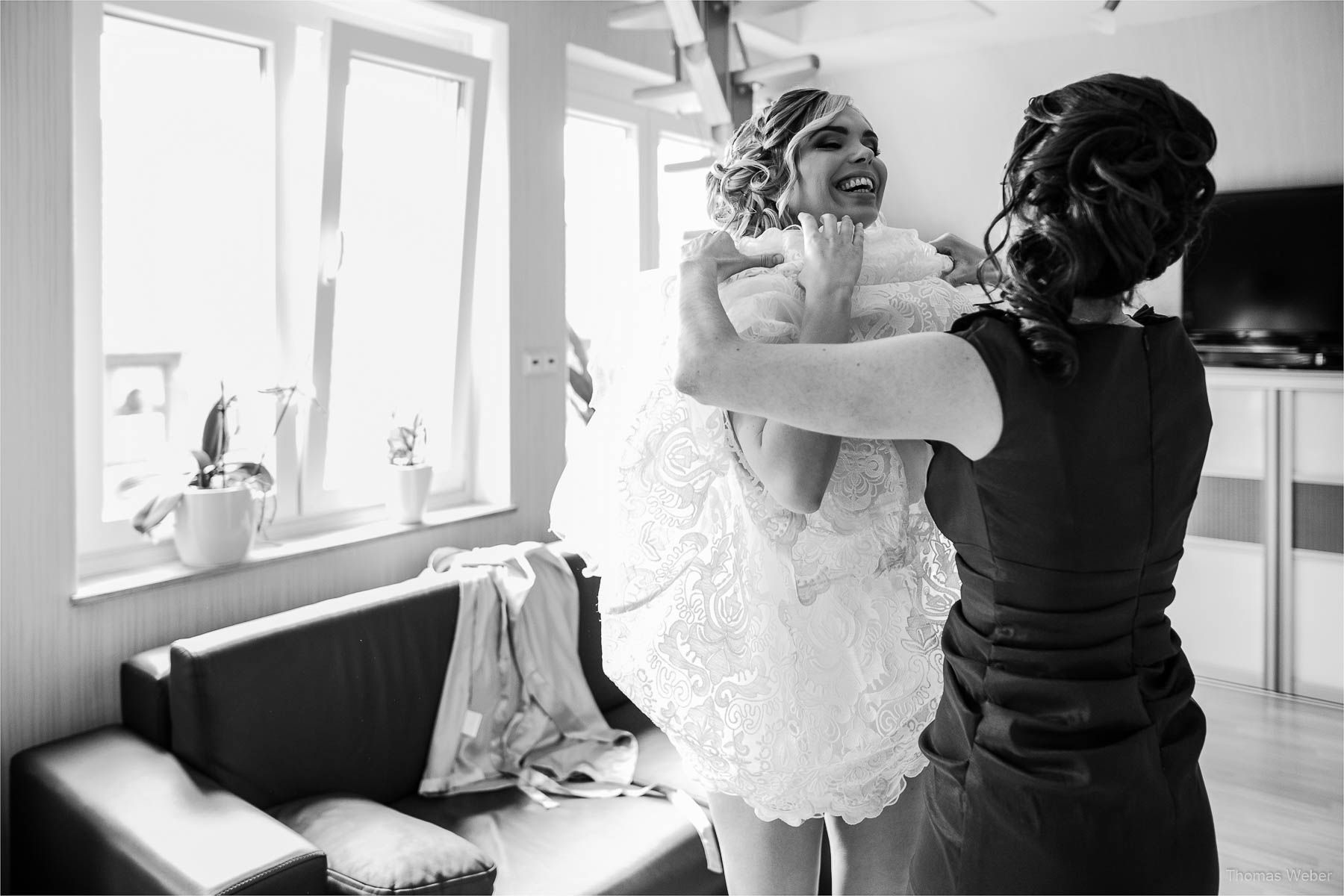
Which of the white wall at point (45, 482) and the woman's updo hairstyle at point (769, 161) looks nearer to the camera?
the woman's updo hairstyle at point (769, 161)

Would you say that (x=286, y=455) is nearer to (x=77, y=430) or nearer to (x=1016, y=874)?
(x=77, y=430)

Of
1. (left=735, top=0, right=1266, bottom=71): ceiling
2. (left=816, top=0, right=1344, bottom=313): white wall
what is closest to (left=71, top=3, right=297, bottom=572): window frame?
(left=735, top=0, right=1266, bottom=71): ceiling

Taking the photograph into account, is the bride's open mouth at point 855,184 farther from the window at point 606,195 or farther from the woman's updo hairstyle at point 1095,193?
the window at point 606,195

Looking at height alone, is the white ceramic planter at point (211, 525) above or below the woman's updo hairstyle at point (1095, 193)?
below

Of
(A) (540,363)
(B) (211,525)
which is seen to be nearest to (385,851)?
(B) (211,525)

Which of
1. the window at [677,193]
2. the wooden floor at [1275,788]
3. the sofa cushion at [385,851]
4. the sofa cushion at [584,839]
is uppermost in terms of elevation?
the window at [677,193]

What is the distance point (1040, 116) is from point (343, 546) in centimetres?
235

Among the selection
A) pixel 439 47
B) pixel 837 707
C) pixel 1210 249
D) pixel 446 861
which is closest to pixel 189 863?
pixel 446 861

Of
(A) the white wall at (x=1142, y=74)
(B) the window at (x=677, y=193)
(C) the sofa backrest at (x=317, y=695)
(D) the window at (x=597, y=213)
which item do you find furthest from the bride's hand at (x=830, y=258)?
(A) the white wall at (x=1142, y=74)

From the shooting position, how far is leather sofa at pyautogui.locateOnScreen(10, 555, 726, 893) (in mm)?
1884

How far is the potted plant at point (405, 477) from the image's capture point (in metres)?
3.08

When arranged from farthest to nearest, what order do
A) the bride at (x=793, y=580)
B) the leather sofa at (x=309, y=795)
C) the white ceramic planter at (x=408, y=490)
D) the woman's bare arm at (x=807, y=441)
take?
the white ceramic planter at (x=408, y=490), the leather sofa at (x=309, y=795), the bride at (x=793, y=580), the woman's bare arm at (x=807, y=441)

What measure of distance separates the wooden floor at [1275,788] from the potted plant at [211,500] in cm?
281

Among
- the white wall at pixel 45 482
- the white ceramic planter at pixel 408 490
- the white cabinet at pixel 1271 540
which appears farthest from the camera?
the white cabinet at pixel 1271 540
